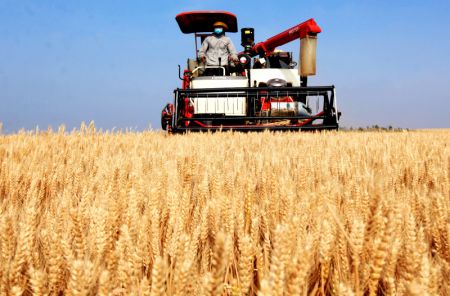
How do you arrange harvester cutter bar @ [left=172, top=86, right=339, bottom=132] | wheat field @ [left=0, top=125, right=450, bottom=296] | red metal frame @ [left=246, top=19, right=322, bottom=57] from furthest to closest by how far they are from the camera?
red metal frame @ [left=246, top=19, right=322, bottom=57] → harvester cutter bar @ [left=172, top=86, right=339, bottom=132] → wheat field @ [left=0, top=125, right=450, bottom=296]

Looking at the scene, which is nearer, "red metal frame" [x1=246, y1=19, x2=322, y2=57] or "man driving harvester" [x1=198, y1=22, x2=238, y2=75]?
"red metal frame" [x1=246, y1=19, x2=322, y2=57]

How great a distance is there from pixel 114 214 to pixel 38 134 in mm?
4638

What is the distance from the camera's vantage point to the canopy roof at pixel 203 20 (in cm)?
812

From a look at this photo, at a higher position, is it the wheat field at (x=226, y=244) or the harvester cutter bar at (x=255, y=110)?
the harvester cutter bar at (x=255, y=110)

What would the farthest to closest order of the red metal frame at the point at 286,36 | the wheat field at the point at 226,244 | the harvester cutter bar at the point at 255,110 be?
1. the red metal frame at the point at 286,36
2. the harvester cutter bar at the point at 255,110
3. the wheat field at the point at 226,244

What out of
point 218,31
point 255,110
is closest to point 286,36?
point 218,31

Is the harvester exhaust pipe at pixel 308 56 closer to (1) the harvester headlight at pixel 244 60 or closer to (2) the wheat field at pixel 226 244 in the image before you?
(1) the harvester headlight at pixel 244 60

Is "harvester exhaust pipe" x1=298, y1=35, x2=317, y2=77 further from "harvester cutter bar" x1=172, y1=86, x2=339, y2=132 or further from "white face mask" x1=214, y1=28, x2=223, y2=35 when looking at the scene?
"white face mask" x1=214, y1=28, x2=223, y2=35

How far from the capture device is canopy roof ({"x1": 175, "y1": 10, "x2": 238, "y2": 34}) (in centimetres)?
812

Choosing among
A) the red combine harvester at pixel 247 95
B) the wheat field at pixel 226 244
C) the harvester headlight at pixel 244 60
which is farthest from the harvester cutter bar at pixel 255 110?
the wheat field at pixel 226 244

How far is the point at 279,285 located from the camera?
20.4 inches

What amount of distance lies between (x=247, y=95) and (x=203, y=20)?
2.54 meters

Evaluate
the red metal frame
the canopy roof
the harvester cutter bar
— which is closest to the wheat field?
the harvester cutter bar

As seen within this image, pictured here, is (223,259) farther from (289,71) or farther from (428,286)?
(289,71)
